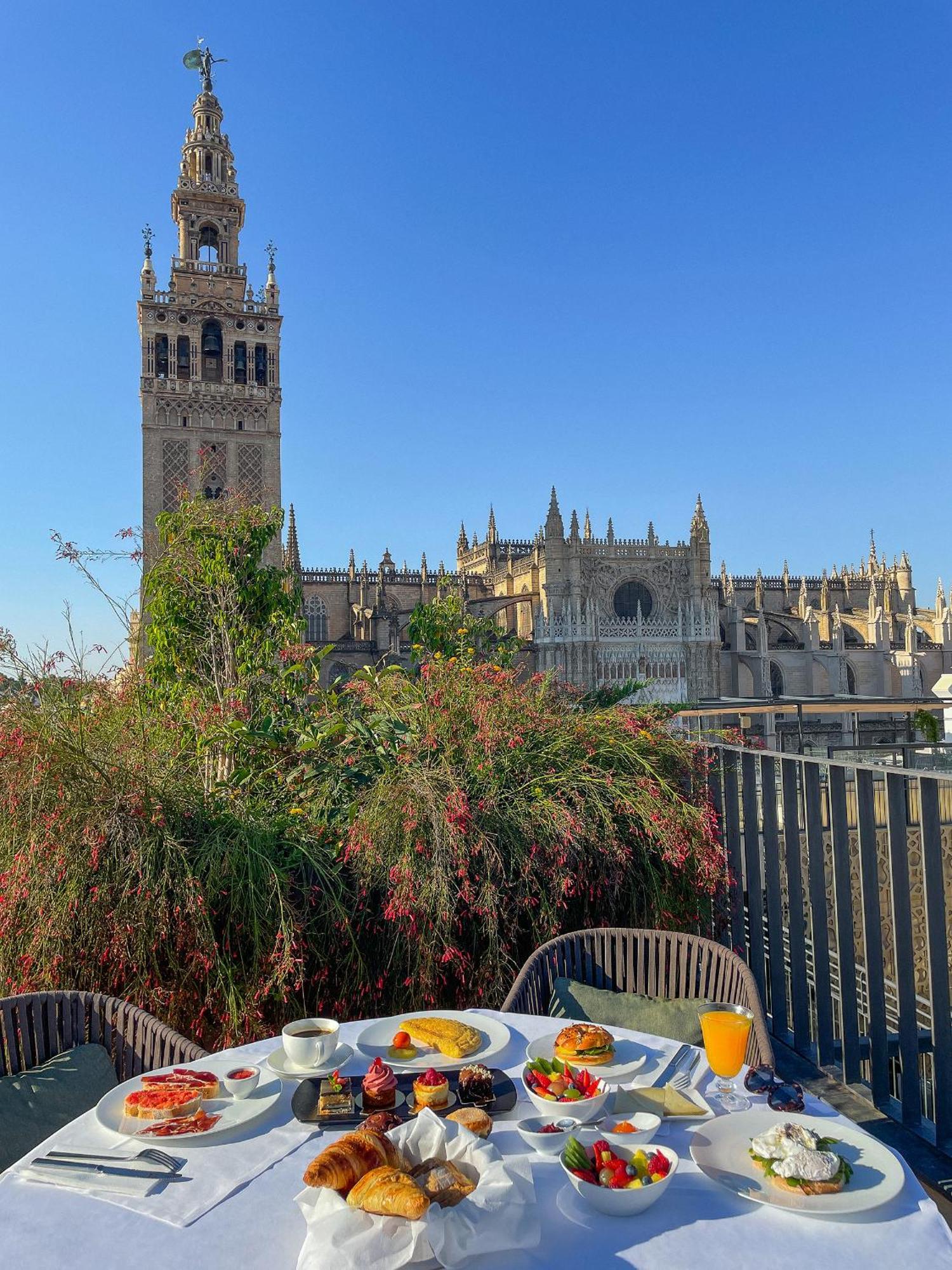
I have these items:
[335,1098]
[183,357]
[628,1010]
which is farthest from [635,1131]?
[183,357]

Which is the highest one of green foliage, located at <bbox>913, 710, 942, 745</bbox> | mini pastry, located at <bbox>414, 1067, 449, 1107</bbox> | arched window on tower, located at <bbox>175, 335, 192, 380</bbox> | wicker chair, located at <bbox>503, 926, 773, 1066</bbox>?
arched window on tower, located at <bbox>175, 335, 192, 380</bbox>

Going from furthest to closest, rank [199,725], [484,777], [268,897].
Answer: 1. [199,725]
2. [484,777]
3. [268,897]

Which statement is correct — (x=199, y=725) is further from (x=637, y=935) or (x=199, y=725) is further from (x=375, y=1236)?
(x=375, y=1236)

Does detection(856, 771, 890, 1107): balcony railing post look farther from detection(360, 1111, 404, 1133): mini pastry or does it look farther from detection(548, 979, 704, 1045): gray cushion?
detection(360, 1111, 404, 1133): mini pastry

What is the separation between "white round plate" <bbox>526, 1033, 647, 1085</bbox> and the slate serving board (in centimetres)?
15

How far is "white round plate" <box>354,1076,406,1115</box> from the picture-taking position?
1.72 meters

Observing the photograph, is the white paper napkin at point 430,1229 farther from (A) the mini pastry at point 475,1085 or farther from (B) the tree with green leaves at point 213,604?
(B) the tree with green leaves at point 213,604

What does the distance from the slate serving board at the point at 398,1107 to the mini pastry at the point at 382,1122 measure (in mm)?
112

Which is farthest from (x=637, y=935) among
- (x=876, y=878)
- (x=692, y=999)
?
(x=876, y=878)

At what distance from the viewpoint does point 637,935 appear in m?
2.98

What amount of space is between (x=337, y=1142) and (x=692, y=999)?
173 cm

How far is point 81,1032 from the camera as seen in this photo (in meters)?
2.43

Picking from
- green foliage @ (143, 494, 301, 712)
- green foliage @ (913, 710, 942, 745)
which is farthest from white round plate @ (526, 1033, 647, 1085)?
green foliage @ (913, 710, 942, 745)

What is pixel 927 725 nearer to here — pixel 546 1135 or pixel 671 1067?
pixel 671 1067
